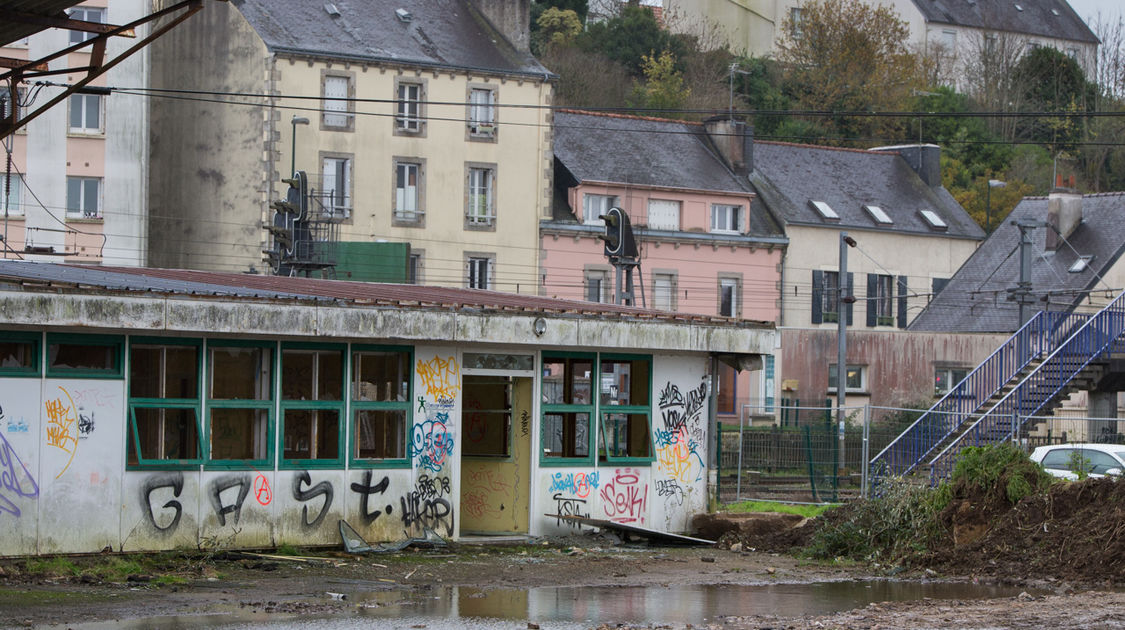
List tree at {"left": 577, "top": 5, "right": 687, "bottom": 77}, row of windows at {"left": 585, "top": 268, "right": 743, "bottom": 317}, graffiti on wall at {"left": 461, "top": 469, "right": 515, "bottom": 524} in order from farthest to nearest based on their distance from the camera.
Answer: tree at {"left": 577, "top": 5, "right": 687, "bottom": 77} < row of windows at {"left": 585, "top": 268, "right": 743, "bottom": 317} < graffiti on wall at {"left": 461, "top": 469, "right": 515, "bottom": 524}

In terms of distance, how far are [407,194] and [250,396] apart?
3239 cm

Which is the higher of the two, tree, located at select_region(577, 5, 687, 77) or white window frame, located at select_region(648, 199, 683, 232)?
tree, located at select_region(577, 5, 687, 77)

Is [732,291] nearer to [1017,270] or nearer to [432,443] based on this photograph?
[1017,270]

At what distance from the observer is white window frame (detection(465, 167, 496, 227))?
50.2 m

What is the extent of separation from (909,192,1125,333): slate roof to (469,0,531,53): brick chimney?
1751 centimetres

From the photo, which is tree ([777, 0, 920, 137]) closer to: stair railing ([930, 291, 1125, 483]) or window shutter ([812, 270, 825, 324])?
window shutter ([812, 270, 825, 324])

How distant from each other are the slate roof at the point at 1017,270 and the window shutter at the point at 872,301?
184cm

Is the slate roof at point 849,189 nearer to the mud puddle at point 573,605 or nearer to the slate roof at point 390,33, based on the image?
the slate roof at point 390,33

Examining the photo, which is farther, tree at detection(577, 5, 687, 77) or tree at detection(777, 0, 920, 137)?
tree at detection(777, 0, 920, 137)

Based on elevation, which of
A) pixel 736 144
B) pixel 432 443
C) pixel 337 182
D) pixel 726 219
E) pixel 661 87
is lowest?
pixel 432 443

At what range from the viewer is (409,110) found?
4925 cm

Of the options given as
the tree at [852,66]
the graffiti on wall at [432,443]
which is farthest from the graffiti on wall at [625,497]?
the tree at [852,66]

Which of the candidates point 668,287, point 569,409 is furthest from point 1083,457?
point 668,287

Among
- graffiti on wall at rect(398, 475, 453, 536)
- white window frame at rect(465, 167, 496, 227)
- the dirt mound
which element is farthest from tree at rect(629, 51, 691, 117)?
the dirt mound
